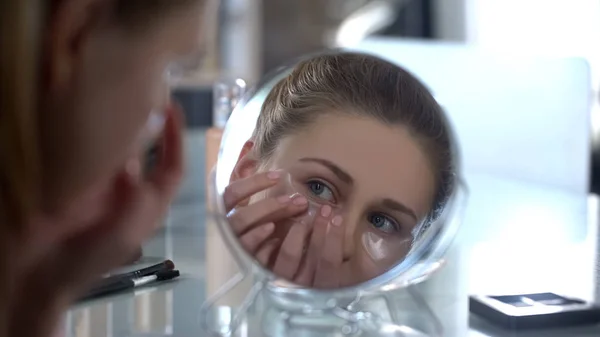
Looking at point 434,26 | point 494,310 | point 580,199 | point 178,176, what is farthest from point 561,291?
point 434,26

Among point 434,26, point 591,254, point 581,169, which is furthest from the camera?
point 434,26

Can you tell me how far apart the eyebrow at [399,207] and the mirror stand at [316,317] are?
3.2 inches

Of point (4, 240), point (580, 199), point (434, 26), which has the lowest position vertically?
point (580, 199)

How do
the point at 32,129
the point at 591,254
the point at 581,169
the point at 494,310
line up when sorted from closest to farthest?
the point at 32,129, the point at 494,310, the point at 591,254, the point at 581,169

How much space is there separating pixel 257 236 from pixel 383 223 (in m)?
0.10

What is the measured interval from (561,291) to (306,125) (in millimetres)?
288

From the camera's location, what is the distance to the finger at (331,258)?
0.57 meters

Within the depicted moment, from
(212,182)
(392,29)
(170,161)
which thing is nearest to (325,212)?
(212,182)

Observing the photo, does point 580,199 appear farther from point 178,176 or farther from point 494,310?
point 178,176

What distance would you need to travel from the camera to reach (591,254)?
0.88m

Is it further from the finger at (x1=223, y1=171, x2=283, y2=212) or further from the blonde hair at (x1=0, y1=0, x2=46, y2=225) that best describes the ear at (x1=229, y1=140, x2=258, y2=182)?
the blonde hair at (x1=0, y1=0, x2=46, y2=225)

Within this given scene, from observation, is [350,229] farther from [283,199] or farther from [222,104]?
[222,104]

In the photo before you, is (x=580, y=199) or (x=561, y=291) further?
(x=580, y=199)

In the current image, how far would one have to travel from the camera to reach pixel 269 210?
58cm
